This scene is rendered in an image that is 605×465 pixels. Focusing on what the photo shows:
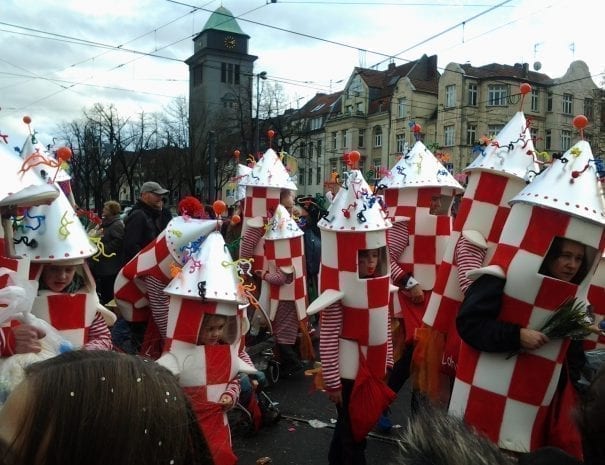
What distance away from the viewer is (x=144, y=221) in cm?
584

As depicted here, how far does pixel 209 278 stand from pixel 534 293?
163cm

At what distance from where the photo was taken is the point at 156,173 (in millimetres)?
36875

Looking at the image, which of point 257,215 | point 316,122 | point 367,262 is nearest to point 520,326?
point 367,262

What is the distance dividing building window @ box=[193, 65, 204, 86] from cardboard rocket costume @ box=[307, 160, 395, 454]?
58.2 metres

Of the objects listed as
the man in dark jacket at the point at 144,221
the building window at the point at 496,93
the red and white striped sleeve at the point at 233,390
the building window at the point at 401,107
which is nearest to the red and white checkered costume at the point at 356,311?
the red and white striped sleeve at the point at 233,390

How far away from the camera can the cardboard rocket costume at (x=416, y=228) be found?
4406 mm

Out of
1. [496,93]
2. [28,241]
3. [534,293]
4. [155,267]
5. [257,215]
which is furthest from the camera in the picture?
[496,93]

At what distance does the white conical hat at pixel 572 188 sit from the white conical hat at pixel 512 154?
0.88 metres

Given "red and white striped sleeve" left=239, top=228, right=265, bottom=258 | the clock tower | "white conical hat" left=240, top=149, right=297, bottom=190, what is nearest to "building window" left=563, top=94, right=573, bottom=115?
the clock tower

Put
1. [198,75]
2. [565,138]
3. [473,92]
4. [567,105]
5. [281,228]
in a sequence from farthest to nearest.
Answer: [198,75], [473,92], [567,105], [565,138], [281,228]

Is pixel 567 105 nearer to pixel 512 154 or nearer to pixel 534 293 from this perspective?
pixel 512 154

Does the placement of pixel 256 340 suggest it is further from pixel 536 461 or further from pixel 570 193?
pixel 536 461

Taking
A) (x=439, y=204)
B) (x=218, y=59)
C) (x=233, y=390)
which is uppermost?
(x=218, y=59)

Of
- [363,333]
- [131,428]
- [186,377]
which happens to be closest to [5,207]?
[186,377]
